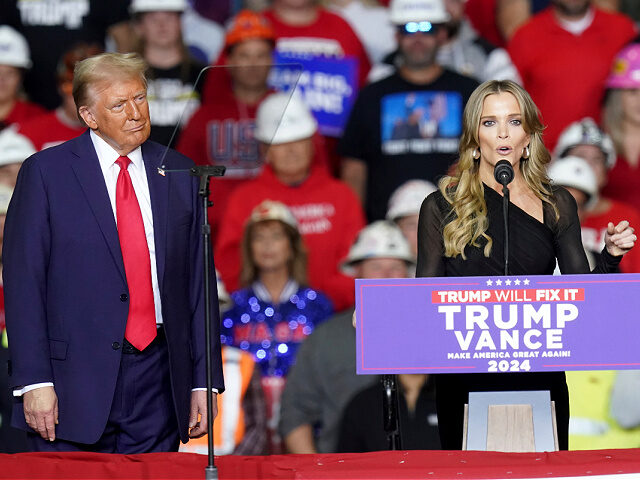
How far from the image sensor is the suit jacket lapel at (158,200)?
150 inches

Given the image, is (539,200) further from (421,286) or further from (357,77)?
(357,77)

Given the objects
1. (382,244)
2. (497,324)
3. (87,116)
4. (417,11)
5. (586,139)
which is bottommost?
(497,324)

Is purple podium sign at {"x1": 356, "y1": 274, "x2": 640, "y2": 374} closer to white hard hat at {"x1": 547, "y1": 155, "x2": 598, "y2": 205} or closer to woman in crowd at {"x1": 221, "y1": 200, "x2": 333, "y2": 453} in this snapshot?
woman in crowd at {"x1": 221, "y1": 200, "x2": 333, "y2": 453}

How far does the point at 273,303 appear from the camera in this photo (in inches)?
265

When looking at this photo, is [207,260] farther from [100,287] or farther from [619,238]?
[619,238]

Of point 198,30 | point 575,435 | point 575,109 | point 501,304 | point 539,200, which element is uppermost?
point 198,30

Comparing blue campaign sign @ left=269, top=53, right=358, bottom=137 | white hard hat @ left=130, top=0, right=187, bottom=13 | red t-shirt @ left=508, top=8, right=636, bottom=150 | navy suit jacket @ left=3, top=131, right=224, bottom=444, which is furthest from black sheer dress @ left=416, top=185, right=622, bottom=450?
white hard hat @ left=130, top=0, right=187, bottom=13

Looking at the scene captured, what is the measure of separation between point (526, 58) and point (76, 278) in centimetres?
441

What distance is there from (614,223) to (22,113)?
3.49m

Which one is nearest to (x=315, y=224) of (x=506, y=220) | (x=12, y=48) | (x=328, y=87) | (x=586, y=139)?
(x=328, y=87)

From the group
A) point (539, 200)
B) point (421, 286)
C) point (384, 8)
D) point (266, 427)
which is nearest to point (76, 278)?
point (421, 286)

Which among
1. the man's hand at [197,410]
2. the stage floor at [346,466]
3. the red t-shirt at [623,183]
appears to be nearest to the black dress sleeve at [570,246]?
the stage floor at [346,466]

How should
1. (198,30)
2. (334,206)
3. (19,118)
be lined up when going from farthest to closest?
(198,30) → (19,118) → (334,206)

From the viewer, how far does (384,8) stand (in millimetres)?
8203
